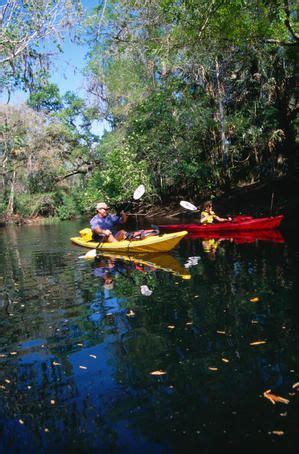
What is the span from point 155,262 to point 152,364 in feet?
20.6

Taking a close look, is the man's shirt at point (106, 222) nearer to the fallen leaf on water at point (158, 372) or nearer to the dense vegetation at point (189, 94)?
the dense vegetation at point (189, 94)

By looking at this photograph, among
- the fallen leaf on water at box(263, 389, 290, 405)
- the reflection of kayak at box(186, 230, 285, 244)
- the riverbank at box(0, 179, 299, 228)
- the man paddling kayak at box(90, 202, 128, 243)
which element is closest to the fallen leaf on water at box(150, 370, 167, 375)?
the fallen leaf on water at box(263, 389, 290, 405)

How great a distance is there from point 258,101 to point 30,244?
43.4ft

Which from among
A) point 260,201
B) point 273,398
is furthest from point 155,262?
point 260,201

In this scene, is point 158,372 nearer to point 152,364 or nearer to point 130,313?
point 152,364

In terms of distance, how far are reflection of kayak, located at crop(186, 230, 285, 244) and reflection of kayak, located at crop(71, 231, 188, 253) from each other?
2883 millimetres

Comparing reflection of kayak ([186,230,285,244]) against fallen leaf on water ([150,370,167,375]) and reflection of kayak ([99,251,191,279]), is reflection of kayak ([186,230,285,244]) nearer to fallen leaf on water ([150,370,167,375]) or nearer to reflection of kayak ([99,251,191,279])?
reflection of kayak ([99,251,191,279])

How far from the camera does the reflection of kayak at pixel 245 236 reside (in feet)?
43.8

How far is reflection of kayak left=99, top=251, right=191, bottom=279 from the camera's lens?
365 inches

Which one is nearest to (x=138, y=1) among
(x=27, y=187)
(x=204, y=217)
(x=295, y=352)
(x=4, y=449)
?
(x=204, y=217)

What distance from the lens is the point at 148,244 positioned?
37.7 ft

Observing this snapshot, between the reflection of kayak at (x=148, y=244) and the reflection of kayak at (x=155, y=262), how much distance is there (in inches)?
8.0

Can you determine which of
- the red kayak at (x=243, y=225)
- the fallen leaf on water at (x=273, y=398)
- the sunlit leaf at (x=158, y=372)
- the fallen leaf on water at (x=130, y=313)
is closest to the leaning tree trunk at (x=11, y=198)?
the red kayak at (x=243, y=225)

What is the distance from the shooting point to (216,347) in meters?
4.71
